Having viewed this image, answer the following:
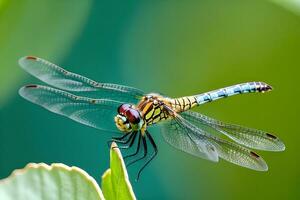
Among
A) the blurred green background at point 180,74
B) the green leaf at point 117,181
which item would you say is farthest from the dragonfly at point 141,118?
the green leaf at point 117,181

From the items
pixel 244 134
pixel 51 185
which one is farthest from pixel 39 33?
pixel 51 185

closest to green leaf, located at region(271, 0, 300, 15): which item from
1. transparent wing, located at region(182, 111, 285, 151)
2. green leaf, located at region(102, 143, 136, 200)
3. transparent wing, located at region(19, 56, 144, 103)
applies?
transparent wing, located at region(182, 111, 285, 151)

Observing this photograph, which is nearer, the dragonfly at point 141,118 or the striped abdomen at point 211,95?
the dragonfly at point 141,118

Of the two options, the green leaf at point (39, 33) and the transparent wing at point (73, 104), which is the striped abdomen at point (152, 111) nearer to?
the transparent wing at point (73, 104)

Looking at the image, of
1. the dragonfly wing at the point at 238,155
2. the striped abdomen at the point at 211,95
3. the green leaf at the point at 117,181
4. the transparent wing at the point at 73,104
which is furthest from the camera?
the striped abdomen at the point at 211,95

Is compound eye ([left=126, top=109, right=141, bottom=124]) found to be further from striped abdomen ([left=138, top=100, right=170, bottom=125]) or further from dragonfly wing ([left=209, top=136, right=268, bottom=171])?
dragonfly wing ([left=209, top=136, right=268, bottom=171])

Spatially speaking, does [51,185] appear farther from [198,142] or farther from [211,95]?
[211,95]

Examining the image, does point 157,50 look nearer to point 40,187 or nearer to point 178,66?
point 178,66
